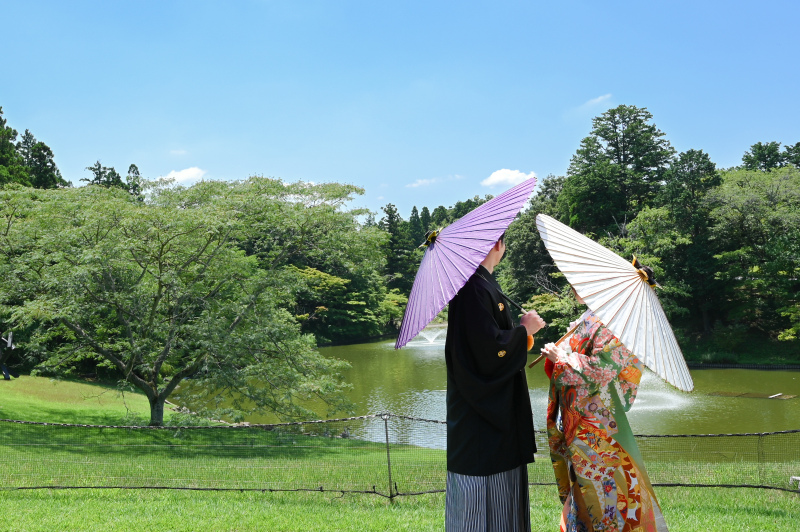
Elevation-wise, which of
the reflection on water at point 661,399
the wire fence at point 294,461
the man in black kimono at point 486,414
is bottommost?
the reflection on water at point 661,399

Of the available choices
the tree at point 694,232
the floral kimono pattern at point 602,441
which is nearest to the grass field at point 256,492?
the floral kimono pattern at point 602,441

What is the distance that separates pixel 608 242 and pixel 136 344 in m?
19.6

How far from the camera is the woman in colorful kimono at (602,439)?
8.90ft

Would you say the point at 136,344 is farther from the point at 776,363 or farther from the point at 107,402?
the point at 776,363

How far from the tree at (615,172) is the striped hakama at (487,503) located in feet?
91.5

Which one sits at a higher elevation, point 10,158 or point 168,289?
point 10,158

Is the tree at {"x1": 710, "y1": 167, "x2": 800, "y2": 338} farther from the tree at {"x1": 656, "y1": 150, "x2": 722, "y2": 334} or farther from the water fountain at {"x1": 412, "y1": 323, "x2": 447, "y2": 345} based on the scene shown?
the water fountain at {"x1": 412, "y1": 323, "x2": 447, "y2": 345}

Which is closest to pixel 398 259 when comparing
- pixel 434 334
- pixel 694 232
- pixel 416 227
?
pixel 434 334

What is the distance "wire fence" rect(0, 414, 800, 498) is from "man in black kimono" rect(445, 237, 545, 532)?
187cm

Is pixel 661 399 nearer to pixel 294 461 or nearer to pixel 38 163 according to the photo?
pixel 294 461

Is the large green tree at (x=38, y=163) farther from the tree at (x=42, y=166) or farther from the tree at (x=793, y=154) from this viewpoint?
the tree at (x=793, y=154)

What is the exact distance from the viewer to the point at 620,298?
257cm

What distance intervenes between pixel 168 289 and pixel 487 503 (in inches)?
382

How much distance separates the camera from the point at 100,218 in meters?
10.4
